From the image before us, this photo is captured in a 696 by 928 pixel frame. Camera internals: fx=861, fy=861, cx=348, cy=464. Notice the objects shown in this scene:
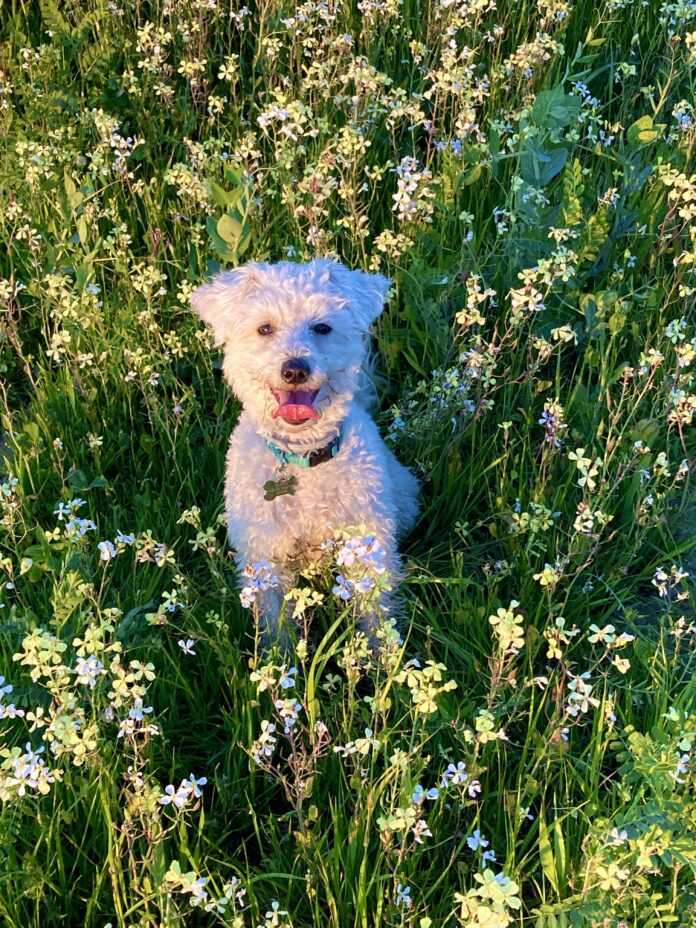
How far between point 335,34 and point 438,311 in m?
2.35

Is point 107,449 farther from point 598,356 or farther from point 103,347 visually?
point 598,356

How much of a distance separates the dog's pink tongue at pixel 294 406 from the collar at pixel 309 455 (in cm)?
17

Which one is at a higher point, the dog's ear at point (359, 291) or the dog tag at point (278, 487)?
the dog's ear at point (359, 291)

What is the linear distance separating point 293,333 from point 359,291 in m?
0.37

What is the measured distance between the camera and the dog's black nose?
10.7 ft

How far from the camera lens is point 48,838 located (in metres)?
2.45

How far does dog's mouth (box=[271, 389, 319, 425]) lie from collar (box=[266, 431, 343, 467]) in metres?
0.15

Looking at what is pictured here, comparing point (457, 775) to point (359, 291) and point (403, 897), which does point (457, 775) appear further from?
point (359, 291)

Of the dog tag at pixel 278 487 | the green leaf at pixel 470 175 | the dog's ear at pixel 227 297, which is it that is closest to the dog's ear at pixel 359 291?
the dog's ear at pixel 227 297

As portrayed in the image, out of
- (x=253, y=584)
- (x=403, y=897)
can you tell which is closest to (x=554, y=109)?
(x=253, y=584)

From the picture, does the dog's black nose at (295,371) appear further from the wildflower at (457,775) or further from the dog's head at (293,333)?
the wildflower at (457,775)

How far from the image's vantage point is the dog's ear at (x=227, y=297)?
3559 mm

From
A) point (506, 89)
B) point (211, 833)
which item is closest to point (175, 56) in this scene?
point (506, 89)

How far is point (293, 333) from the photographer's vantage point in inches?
137
